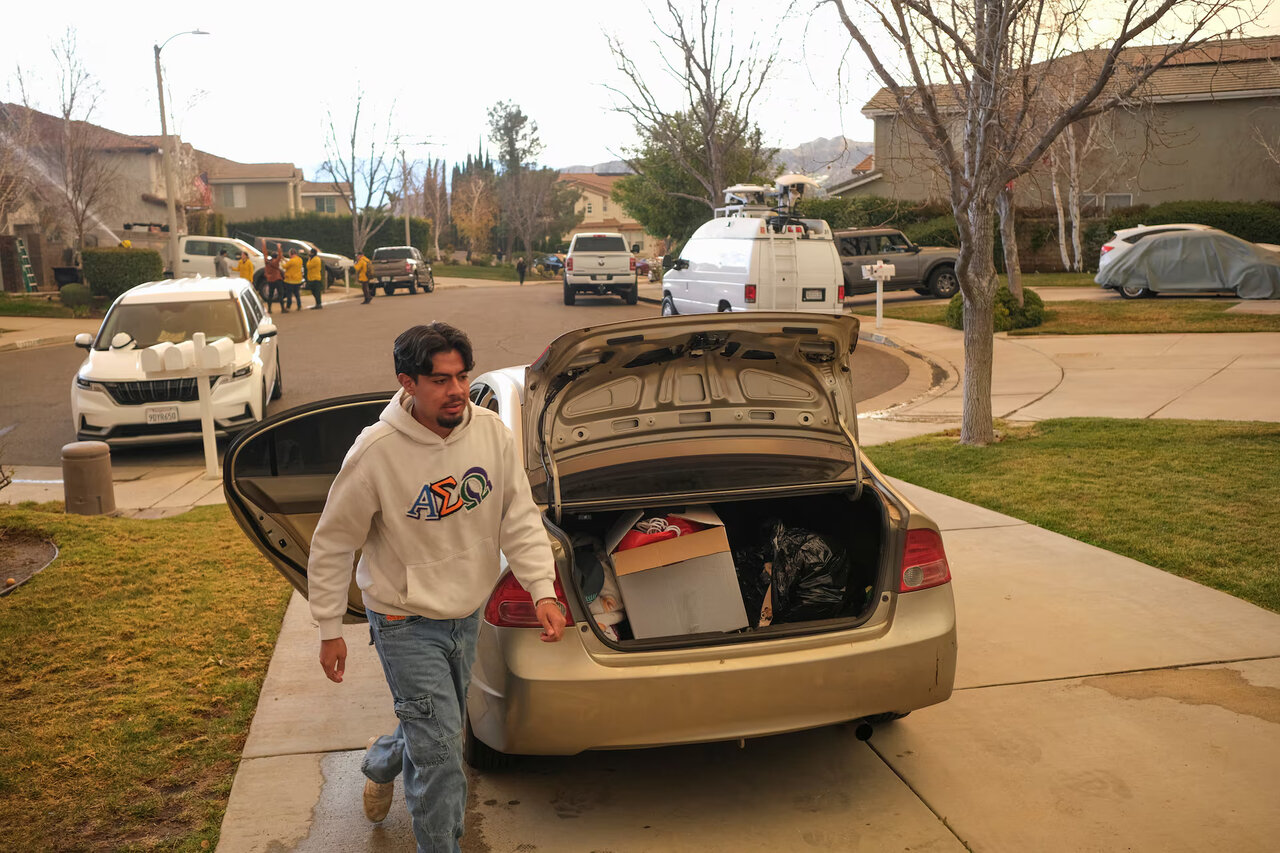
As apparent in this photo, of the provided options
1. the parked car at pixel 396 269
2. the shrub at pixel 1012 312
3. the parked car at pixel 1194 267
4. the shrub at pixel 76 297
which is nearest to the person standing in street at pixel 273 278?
the shrub at pixel 76 297

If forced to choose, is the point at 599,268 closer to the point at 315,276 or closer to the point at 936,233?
the point at 315,276

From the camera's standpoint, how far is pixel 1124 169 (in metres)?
34.2

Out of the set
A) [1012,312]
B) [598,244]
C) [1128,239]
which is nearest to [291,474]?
[1012,312]

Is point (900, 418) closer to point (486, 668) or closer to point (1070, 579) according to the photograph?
point (1070, 579)

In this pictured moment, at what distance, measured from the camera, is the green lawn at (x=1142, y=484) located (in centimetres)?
673

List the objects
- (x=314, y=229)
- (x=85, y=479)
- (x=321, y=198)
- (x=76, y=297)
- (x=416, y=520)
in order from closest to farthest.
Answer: (x=416, y=520), (x=85, y=479), (x=76, y=297), (x=314, y=229), (x=321, y=198)

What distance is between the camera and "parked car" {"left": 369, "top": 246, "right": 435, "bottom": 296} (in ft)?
128

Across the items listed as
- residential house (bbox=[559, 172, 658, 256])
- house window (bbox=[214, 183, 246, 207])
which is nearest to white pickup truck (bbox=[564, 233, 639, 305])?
house window (bbox=[214, 183, 246, 207])

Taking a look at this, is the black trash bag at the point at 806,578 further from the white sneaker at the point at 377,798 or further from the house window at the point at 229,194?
the house window at the point at 229,194

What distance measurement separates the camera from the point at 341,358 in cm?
2025

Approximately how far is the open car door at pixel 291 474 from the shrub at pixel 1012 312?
17.5 metres

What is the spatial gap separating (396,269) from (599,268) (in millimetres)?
11325

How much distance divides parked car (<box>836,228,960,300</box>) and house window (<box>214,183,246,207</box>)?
5406cm

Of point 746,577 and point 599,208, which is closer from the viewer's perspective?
point 746,577
